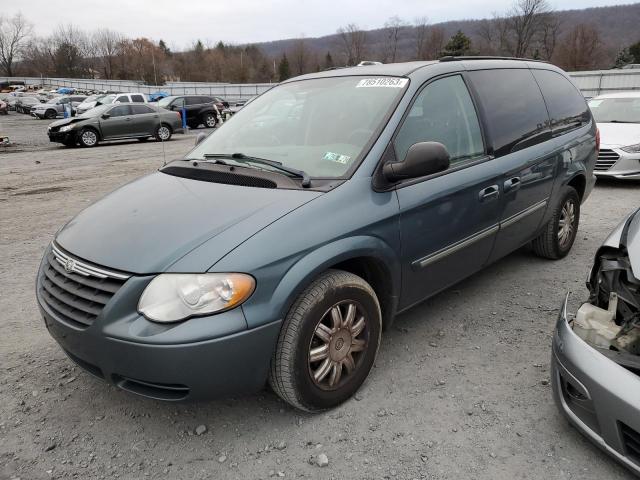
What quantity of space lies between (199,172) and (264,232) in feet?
3.28

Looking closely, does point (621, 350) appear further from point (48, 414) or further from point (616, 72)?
point (616, 72)

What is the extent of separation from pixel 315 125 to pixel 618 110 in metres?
8.48

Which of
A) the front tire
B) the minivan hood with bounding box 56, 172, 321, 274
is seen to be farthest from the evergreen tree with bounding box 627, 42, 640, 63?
the minivan hood with bounding box 56, 172, 321, 274

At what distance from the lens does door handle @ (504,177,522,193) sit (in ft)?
11.3

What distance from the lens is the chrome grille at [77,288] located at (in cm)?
218

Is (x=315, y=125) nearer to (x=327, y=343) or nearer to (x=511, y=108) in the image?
(x=327, y=343)

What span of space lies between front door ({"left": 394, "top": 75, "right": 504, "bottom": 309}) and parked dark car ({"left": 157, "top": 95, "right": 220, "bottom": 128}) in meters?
21.0

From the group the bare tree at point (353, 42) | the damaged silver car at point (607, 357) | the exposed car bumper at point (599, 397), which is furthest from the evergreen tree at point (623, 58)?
the exposed car bumper at point (599, 397)

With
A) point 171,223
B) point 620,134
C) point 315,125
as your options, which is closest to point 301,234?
point 171,223

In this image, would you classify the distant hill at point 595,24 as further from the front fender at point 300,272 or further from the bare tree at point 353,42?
the front fender at point 300,272

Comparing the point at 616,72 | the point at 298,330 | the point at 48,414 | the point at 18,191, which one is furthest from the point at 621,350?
the point at 616,72

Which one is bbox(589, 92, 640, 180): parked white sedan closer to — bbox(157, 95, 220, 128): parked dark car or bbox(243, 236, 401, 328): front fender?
bbox(243, 236, 401, 328): front fender

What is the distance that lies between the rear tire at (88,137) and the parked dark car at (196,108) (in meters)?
5.97

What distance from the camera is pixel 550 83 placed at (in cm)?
433
